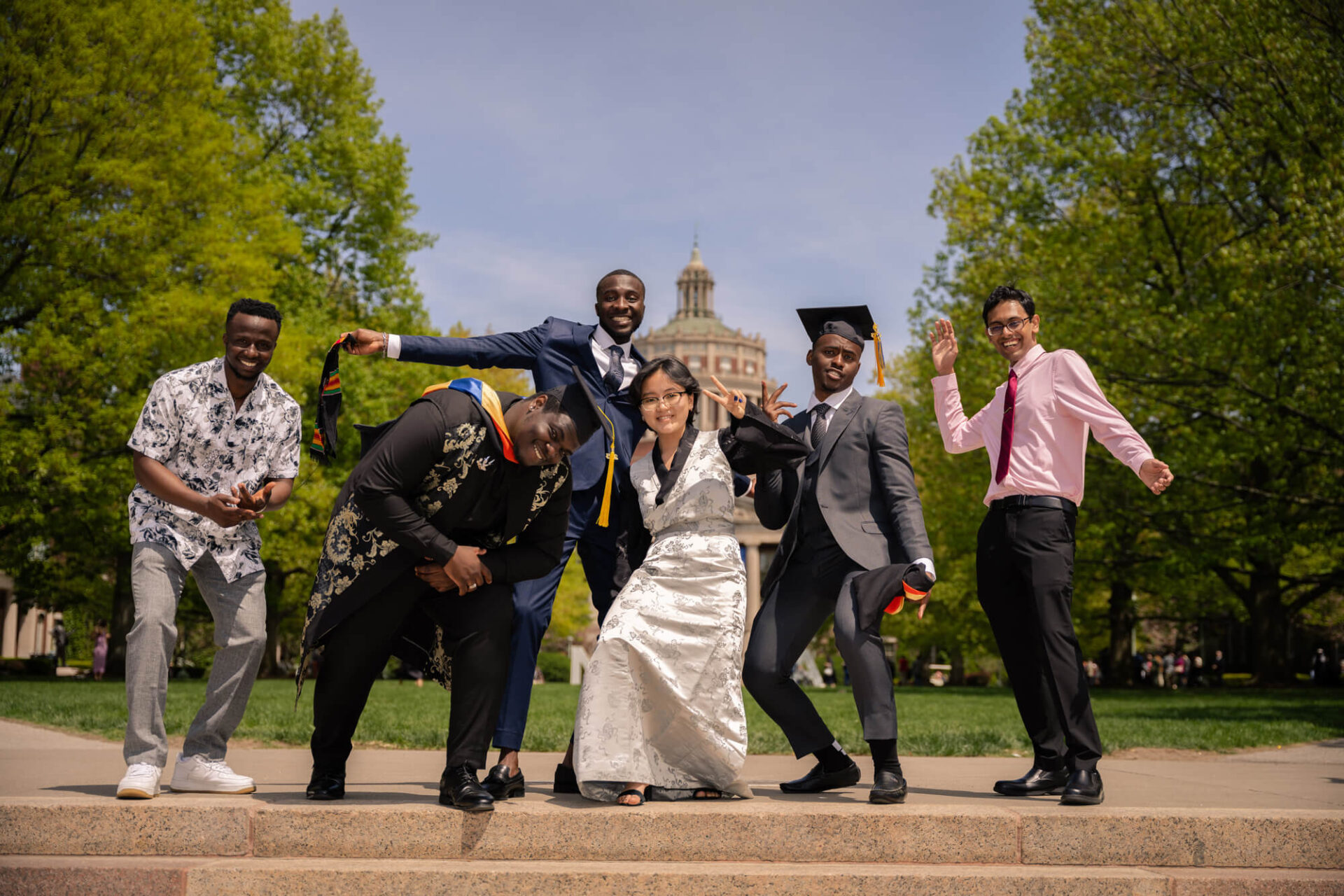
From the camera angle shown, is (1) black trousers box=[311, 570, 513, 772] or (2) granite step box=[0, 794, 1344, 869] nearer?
(2) granite step box=[0, 794, 1344, 869]

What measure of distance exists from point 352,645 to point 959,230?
2477 centimetres

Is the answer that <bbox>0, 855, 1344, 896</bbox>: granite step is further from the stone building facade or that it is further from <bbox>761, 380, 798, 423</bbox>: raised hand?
the stone building facade

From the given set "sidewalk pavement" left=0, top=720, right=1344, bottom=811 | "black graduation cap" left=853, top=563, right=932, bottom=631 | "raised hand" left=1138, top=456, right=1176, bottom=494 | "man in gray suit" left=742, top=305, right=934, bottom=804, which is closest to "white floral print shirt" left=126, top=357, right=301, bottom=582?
"sidewalk pavement" left=0, top=720, right=1344, bottom=811

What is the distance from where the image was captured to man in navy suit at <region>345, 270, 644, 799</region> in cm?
493

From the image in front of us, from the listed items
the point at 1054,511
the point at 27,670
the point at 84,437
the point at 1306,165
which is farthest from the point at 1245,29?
the point at 27,670

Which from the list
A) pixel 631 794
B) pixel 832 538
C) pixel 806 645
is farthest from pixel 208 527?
pixel 832 538

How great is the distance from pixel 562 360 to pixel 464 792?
7.30ft

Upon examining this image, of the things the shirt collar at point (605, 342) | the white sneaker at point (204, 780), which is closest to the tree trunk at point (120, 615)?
the white sneaker at point (204, 780)

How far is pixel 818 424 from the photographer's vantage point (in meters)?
5.51

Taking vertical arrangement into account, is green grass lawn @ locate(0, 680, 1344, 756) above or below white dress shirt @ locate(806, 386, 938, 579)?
below

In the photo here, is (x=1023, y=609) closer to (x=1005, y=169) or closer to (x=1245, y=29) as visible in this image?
(x=1245, y=29)

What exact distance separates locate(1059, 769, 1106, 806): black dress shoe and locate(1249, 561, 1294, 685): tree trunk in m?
24.3

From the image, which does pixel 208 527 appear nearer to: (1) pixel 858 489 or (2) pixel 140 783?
(2) pixel 140 783

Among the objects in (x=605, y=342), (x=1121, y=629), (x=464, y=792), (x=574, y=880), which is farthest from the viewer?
(x=1121, y=629)
